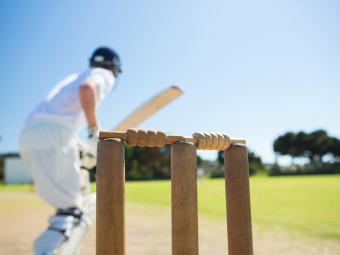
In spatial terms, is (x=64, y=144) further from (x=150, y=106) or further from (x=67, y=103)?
(x=150, y=106)

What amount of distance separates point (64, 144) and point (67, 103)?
0.31 meters

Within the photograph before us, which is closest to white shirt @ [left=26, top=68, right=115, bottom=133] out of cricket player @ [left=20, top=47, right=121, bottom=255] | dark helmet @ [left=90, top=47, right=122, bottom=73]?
cricket player @ [left=20, top=47, right=121, bottom=255]

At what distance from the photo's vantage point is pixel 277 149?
62.7 metres

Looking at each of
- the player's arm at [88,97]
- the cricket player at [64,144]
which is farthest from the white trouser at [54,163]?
the player's arm at [88,97]

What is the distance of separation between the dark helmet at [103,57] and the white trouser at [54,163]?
0.69 meters

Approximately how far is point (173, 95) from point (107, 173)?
5.37ft

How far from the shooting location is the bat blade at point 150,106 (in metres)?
2.61

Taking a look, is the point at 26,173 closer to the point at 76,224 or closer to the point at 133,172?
the point at 133,172

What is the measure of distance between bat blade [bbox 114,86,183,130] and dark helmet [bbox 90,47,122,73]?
47cm

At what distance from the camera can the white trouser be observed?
89.3 inches

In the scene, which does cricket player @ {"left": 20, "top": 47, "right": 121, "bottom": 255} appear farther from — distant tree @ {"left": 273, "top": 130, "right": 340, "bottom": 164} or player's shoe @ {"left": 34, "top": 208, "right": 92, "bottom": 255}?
distant tree @ {"left": 273, "top": 130, "right": 340, "bottom": 164}

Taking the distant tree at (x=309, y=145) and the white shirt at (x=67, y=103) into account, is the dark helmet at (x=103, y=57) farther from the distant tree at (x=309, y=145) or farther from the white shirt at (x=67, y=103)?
the distant tree at (x=309, y=145)

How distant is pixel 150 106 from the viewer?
266 centimetres

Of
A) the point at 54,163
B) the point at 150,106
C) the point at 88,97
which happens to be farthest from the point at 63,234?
the point at 150,106
